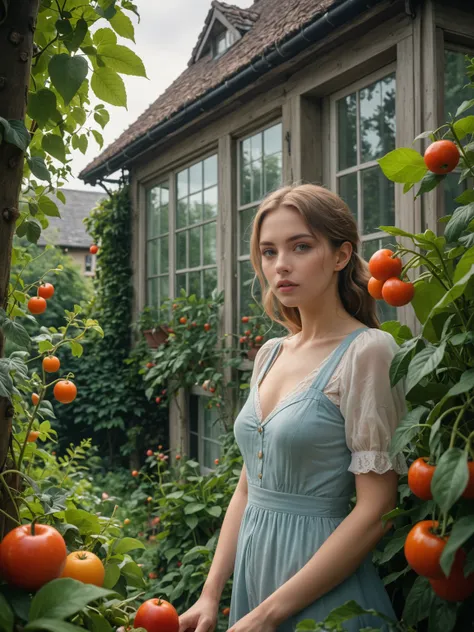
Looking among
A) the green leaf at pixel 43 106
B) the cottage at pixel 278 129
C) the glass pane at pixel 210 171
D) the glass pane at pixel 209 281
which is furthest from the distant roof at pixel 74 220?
the green leaf at pixel 43 106

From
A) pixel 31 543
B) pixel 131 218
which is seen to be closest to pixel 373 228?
pixel 31 543

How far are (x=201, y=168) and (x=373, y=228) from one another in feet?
8.65

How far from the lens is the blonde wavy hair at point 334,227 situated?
1.63 meters

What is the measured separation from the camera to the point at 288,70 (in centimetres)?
→ 451

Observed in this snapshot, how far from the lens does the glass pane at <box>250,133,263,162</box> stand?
5230 millimetres

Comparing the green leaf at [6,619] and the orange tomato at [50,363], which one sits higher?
the orange tomato at [50,363]

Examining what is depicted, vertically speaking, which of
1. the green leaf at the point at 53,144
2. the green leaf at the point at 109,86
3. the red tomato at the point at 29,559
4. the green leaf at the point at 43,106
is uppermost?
the green leaf at the point at 109,86

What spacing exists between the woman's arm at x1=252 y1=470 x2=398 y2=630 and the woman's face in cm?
48

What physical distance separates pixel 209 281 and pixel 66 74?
16.1ft

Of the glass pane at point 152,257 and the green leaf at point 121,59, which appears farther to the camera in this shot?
the glass pane at point 152,257

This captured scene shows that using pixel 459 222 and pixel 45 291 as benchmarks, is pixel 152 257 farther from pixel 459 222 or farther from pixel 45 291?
pixel 459 222

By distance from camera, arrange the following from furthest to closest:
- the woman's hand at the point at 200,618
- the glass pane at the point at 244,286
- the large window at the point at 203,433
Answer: the large window at the point at 203,433
the glass pane at the point at 244,286
the woman's hand at the point at 200,618

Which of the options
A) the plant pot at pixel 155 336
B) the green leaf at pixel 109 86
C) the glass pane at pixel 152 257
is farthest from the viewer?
the glass pane at pixel 152 257

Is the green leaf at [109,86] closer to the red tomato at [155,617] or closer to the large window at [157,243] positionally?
the red tomato at [155,617]
